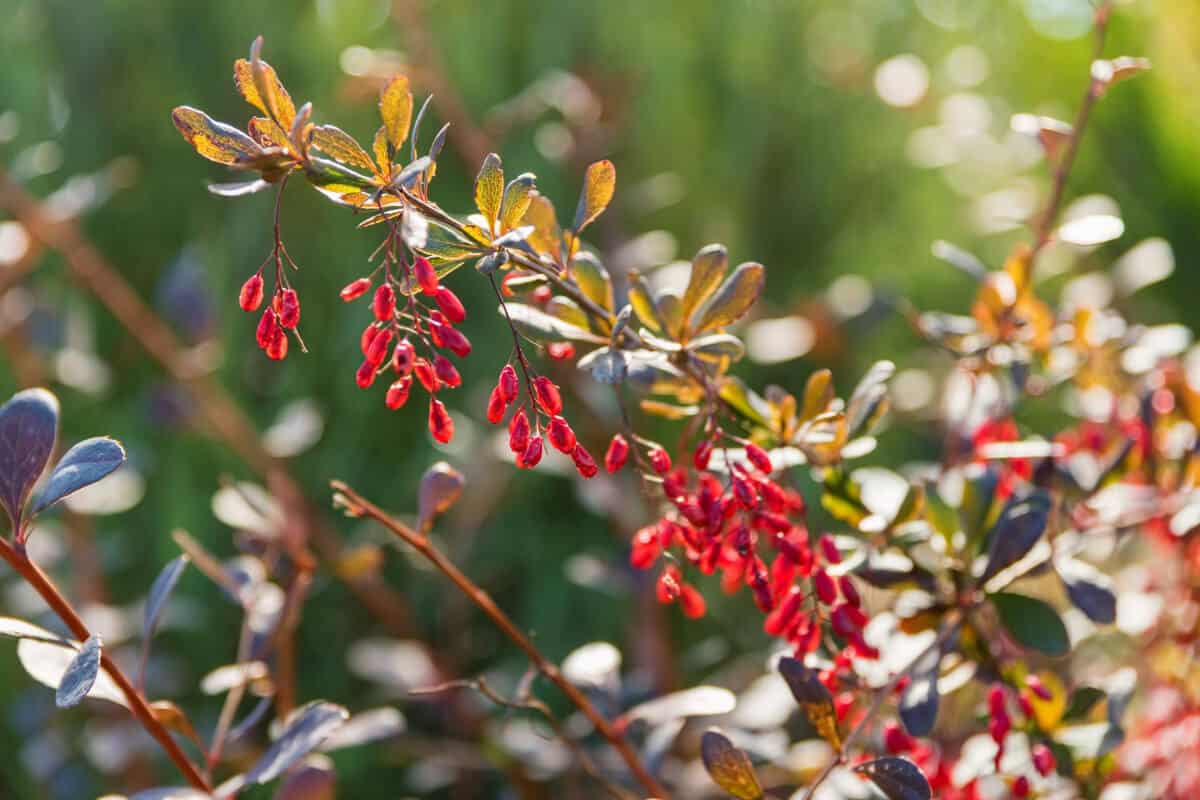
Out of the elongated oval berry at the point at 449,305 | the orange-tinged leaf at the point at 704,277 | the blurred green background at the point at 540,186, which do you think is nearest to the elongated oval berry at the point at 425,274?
the elongated oval berry at the point at 449,305

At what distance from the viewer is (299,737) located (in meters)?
0.49

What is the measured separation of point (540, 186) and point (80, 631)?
1030mm

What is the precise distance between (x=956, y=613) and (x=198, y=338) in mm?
771

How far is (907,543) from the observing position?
571 mm

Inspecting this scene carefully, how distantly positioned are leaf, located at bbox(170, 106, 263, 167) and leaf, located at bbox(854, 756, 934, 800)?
0.34m

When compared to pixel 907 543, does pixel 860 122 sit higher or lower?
lower

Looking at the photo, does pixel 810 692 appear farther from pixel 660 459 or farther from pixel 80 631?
pixel 80 631

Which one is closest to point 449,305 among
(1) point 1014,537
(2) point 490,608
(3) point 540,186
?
(2) point 490,608

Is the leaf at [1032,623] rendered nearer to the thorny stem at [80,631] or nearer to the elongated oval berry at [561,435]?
the elongated oval berry at [561,435]

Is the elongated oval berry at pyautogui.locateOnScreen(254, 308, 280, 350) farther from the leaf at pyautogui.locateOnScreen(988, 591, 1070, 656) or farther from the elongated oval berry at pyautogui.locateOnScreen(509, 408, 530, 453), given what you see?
the leaf at pyautogui.locateOnScreen(988, 591, 1070, 656)

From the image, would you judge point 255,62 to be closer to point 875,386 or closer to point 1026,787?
point 875,386

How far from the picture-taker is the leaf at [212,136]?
402mm

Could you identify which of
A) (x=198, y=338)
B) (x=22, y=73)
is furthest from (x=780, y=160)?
(x=22, y=73)

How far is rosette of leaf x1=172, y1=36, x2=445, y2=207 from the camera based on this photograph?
40 cm
